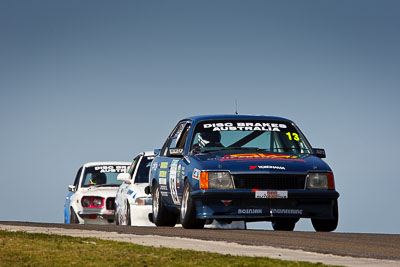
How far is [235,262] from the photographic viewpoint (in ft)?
29.5

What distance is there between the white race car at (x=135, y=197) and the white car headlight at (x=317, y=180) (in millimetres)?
5330

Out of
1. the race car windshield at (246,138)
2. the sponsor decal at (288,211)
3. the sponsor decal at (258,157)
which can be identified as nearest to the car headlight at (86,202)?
the race car windshield at (246,138)

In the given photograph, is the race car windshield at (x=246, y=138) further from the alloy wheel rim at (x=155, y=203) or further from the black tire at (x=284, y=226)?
the black tire at (x=284, y=226)

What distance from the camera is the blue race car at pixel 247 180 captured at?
14.1 m

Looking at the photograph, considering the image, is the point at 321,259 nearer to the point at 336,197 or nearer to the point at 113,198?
the point at 336,197

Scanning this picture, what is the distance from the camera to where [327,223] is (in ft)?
48.3

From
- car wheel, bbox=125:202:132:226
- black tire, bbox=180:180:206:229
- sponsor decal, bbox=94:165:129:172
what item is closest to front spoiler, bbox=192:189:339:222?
black tire, bbox=180:180:206:229

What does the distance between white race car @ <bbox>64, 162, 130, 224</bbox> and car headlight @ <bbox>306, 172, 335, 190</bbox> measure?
8544 mm

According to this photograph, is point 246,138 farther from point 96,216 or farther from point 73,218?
point 73,218

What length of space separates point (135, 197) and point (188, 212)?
15.6 feet

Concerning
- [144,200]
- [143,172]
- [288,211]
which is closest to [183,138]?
[288,211]

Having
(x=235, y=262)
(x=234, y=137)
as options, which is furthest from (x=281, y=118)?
(x=235, y=262)

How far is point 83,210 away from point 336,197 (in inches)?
356

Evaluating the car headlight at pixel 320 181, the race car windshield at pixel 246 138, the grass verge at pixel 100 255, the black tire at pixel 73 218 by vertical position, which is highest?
the race car windshield at pixel 246 138
